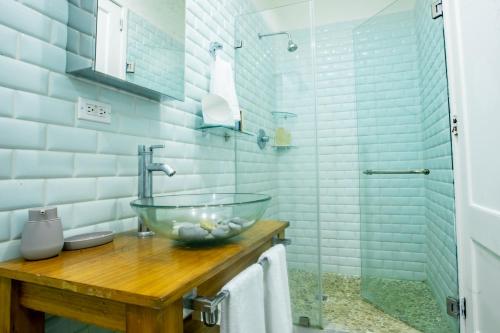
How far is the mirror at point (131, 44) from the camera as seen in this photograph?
0.87 m

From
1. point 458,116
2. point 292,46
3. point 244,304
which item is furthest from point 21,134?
point 292,46

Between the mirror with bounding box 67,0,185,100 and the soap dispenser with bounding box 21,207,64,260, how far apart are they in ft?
1.48

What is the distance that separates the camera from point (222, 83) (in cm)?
164

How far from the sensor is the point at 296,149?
2117mm

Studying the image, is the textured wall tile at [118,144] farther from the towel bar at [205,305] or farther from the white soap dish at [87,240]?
the towel bar at [205,305]

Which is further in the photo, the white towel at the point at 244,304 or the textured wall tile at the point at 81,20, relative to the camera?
the textured wall tile at the point at 81,20

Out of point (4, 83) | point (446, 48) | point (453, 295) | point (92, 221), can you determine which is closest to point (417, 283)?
point (453, 295)

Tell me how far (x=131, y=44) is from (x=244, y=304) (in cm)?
98

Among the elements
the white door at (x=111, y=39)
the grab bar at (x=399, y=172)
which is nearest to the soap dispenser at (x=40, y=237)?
the white door at (x=111, y=39)

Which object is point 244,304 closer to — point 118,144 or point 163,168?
point 163,168

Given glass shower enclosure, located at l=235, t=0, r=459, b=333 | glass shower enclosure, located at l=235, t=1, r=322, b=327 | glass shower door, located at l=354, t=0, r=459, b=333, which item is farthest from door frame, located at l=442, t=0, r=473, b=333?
glass shower enclosure, located at l=235, t=1, r=322, b=327

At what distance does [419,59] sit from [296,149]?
1.15 metres

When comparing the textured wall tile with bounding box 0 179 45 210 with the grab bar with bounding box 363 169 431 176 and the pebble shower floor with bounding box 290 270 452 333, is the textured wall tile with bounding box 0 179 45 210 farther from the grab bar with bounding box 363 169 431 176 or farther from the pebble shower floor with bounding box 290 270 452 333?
the grab bar with bounding box 363 169 431 176

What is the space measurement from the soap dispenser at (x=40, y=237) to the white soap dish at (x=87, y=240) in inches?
2.5
